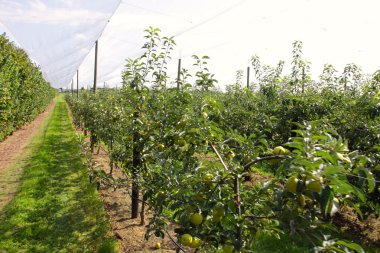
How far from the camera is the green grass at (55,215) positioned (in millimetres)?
3744

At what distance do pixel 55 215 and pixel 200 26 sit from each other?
721 cm

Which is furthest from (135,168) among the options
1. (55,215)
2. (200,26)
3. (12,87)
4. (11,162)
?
(12,87)

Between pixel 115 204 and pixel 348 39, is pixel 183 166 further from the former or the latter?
pixel 348 39

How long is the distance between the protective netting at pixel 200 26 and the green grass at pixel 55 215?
3.51 meters

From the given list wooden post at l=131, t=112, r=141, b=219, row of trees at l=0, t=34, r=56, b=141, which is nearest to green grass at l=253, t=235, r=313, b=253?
wooden post at l=131, t=112, r=141, b=219

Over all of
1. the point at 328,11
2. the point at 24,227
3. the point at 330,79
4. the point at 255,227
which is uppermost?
the point at 328,11

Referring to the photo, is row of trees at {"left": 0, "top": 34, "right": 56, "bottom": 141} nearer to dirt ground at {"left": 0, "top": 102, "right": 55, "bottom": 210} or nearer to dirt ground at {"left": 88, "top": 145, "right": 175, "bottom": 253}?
dirt ground at {"left": 0, "top": 102, "right": 55, "bottom": 210}

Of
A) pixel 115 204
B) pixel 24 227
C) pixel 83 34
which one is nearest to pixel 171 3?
pixel 83 34

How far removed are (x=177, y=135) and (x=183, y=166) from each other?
28cm

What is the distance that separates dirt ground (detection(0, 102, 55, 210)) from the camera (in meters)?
5.54

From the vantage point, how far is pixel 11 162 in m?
7.66

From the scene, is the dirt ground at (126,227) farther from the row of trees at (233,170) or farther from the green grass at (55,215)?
the row of trees at (233,170)

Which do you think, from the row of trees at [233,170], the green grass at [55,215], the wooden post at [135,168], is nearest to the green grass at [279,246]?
the row of trees at [233,170]

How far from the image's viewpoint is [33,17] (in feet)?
22.2
